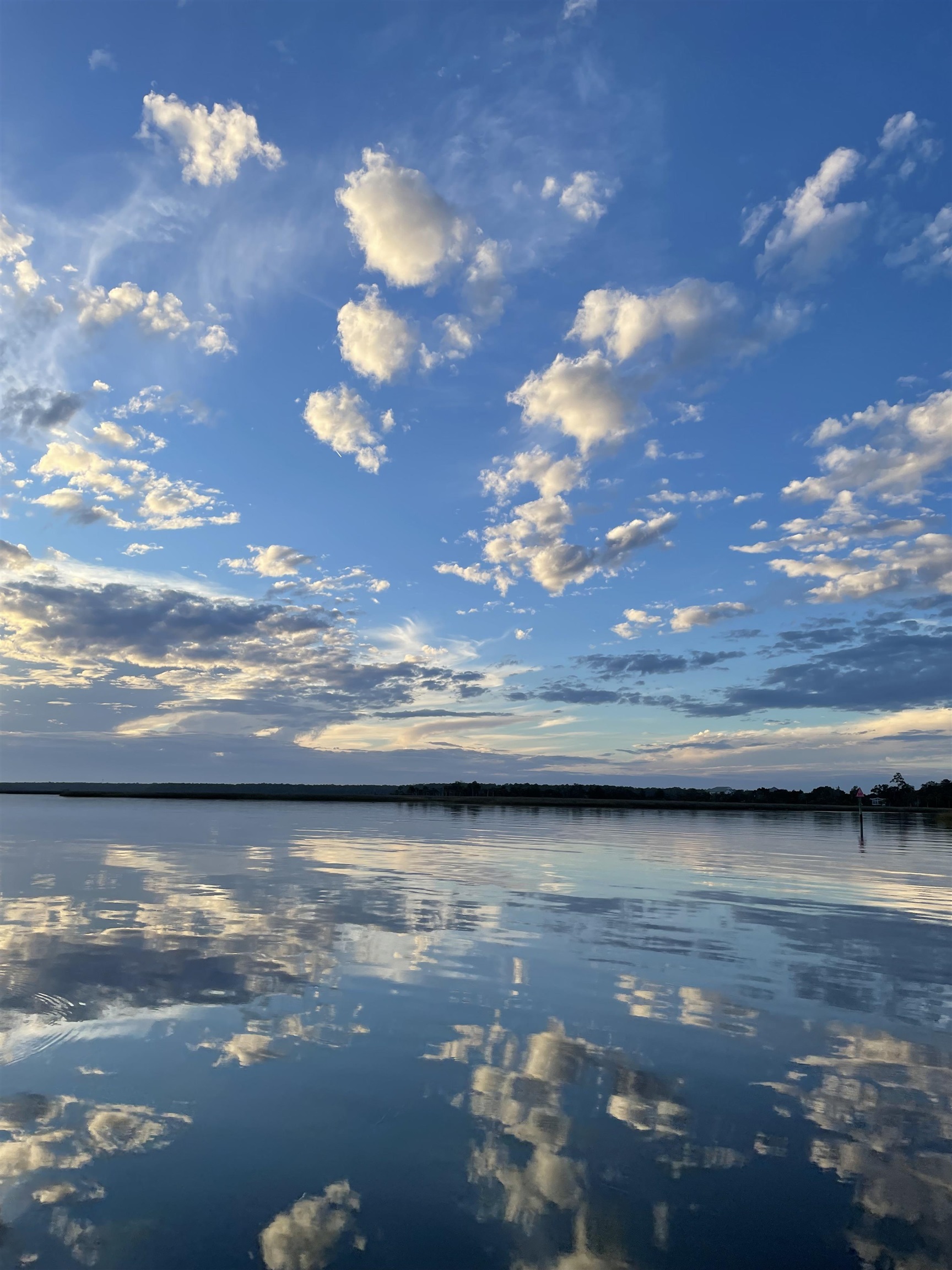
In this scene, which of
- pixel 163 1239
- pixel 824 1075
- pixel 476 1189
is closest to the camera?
pixel 163 1239

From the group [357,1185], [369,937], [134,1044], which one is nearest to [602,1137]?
[357,1185]

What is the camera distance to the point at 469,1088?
31.8 ft

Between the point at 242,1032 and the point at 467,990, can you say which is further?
the point at 467,990

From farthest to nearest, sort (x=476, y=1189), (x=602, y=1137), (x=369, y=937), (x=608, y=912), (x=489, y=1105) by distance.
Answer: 1. (x=608, y=912)
2. (x=369, y=937)
3. (x=489, y=1105)
4. (x=602, y=1137)
5. (x=476, y=1189)

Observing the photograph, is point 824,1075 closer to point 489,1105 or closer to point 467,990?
point 489,1105

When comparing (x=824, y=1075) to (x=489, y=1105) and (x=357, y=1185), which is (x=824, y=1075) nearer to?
(x=489, y=1105)

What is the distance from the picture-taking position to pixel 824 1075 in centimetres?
1038

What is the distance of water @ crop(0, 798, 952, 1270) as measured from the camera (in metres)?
6.64

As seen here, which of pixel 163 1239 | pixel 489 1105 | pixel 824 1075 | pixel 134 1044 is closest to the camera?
pixel 163 1239

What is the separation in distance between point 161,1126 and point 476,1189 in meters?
3.81

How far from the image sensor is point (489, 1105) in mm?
9188

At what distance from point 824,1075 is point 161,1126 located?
8.75m

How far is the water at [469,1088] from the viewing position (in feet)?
21.8

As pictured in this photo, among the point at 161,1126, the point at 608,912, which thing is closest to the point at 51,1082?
the point at 161,1126
